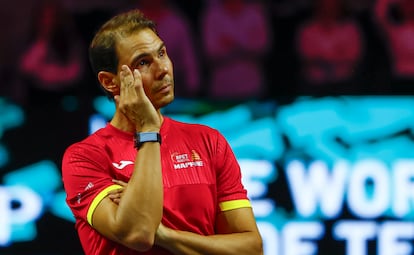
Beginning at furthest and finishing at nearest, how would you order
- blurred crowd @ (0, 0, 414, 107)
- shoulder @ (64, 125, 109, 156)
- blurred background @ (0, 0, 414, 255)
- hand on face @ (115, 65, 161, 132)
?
blurred crowd @ (0, 0, 414, 107), blurred background @ (0, 0, 414, 255), shoulder @ (64, 125, 109, 156), hand on face @ (115, 65, 161, 132)

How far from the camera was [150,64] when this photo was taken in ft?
9.28

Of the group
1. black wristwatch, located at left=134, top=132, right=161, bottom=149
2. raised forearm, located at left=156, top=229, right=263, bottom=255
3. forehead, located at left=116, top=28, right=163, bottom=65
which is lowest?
raised forearm, located at left=156, top=229, right=263, bottom=255

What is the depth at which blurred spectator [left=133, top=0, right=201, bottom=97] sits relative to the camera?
650cm

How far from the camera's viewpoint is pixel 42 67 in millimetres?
6422

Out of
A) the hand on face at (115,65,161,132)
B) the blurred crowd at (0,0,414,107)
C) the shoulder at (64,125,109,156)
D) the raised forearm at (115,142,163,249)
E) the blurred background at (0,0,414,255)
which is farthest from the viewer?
the blurred crowd at (0,0,414,107)

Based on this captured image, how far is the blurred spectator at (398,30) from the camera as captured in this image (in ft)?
21.7

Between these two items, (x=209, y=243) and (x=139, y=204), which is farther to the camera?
(x=209, y=243)

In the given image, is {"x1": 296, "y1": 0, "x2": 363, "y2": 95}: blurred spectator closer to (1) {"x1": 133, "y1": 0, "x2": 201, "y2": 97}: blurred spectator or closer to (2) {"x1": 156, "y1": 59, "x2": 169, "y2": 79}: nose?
(1) {"x1": 133, "y1": 0, "x2": 201, "y2": 97}: blurred spectator

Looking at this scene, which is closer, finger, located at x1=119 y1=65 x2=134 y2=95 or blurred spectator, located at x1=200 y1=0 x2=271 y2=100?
finger, located at x1=119 y1=65 x2=134 y2=95

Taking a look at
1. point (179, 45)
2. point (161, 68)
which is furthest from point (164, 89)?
point (179, 45)

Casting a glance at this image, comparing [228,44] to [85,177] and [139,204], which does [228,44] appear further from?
[139,204]

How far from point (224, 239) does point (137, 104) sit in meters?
0.49

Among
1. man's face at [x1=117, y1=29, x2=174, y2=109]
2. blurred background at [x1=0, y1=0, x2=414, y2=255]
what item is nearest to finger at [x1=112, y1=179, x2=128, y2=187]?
man's face at [x1=117, y1=29, x2=174, y2=109]

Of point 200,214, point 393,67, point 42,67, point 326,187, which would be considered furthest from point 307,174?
point 200,214
